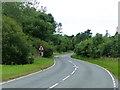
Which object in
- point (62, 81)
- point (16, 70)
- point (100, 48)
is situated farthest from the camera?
point (100, 48)

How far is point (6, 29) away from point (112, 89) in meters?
28.4

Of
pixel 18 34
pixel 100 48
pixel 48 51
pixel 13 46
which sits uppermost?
pixel 18 34

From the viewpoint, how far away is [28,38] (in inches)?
2488

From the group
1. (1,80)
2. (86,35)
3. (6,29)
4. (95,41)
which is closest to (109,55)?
(95,41)

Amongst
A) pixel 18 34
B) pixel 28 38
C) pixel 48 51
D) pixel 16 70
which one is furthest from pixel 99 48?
pixel 16 70

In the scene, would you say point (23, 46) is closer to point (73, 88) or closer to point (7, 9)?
point (7, 9)

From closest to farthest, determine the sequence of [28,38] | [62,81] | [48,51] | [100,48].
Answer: [62,81] < [28,38] < [48,51] < [100,48]

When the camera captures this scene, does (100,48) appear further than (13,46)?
Yes

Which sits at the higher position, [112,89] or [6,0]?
[6,0]

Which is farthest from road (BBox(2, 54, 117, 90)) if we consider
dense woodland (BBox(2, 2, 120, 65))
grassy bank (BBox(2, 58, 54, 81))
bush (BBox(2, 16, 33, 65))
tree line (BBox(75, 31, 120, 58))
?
tree line (BBox(75, 31, 120, 58))

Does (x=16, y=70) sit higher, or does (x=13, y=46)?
(x=13, y=46)

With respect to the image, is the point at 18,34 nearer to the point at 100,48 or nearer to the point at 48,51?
the point at 48,51

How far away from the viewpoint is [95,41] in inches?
3666

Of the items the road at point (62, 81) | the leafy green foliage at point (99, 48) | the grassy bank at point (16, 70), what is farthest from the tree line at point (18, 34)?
the road at point (62, 81)
